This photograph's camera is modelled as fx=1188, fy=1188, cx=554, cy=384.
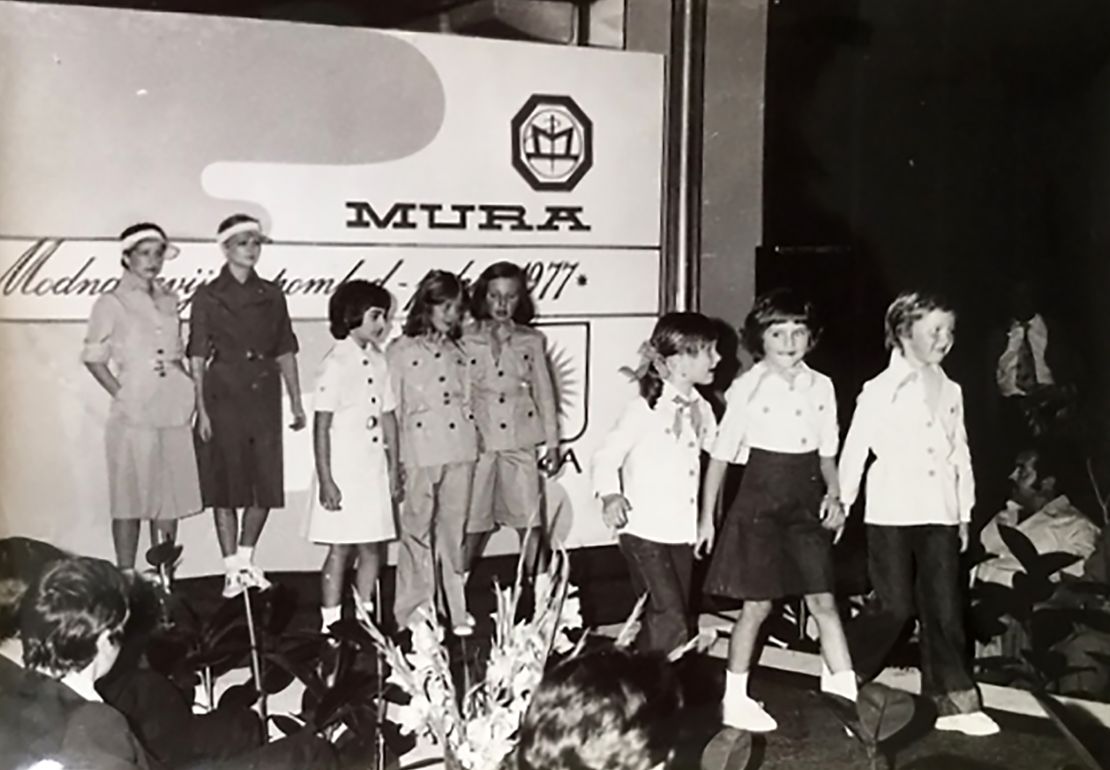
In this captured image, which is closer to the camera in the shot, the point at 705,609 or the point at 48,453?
the point at 48,453

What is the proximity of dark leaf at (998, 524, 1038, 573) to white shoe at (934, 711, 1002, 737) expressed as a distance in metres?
0.14

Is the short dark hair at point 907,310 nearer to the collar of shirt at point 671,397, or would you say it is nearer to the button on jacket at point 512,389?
the collar of shirt at point 671,397

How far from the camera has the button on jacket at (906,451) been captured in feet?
3.23

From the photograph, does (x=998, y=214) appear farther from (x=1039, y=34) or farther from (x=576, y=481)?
(x=576, y=481)

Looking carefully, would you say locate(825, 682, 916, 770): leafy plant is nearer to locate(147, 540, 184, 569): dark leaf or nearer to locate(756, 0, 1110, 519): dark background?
locate(756, 0, 1110, 519): dark background

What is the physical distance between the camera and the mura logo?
3.05 feet

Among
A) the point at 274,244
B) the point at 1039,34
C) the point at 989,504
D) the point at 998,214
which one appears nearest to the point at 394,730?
the point at 274,244

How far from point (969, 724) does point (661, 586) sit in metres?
0.29

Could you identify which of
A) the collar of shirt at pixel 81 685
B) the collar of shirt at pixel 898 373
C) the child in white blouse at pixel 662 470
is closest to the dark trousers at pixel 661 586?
the child in white blouse at pixel 662 470

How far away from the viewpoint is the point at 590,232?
0.95 m

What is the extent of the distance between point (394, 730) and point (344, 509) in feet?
0.63

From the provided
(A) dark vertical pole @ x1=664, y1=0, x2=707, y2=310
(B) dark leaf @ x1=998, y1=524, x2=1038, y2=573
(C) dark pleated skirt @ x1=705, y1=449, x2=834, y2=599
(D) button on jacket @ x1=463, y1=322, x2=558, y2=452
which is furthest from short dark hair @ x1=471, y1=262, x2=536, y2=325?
(B) dark leaf @ x1=998, y1=524, x2=1038, y2=573

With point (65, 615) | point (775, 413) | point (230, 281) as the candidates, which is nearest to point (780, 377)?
point (775, 413)

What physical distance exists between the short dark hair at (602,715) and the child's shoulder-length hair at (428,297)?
29cm
